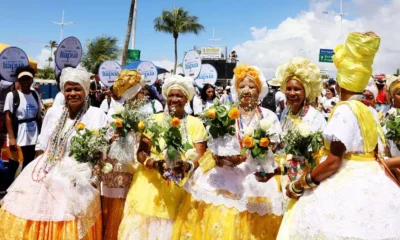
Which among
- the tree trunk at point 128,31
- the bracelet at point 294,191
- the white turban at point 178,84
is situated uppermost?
the tree trunk at point 128,31

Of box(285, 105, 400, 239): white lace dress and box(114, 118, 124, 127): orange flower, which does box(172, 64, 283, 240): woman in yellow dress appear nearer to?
box(285, 105, 400, 239): white lace dress

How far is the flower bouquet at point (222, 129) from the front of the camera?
334 centimetres

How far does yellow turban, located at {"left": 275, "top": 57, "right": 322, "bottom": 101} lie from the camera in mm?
3994

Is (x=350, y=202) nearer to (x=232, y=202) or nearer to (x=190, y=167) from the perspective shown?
(x=232, y=202)

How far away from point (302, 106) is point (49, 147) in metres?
2.77

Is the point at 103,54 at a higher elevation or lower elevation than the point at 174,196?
higher

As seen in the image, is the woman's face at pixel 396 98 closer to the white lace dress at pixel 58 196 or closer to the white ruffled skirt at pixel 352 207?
the white ruffled skirt at pixel 352 207

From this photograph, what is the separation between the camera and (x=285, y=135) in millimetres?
3191

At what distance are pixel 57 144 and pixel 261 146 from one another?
83.9 inches

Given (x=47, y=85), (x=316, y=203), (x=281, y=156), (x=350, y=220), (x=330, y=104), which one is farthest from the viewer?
(x=47, y=85)

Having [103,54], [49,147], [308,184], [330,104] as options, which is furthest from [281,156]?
[103,54]

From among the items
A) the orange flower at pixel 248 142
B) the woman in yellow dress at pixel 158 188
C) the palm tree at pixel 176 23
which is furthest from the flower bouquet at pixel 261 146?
the palm tree at pixel 176 23

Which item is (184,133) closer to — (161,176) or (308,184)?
(161,176)

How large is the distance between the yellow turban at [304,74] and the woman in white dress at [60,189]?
80.7 inches
